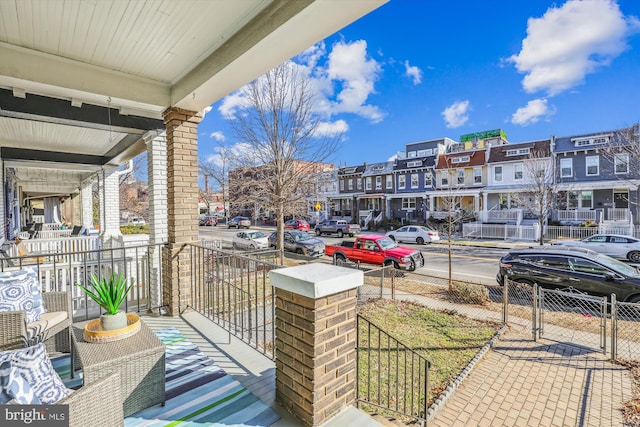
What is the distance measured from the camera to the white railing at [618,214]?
62.4ft

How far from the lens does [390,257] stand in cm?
1177

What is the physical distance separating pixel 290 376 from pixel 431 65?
18660mm

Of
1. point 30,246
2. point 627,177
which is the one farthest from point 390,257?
point 627,177

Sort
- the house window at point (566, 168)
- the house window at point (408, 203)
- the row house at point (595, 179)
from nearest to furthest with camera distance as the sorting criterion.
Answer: the row house at point (595, 179) < the house window at point (566, 168) < the house window at point (408, 203)

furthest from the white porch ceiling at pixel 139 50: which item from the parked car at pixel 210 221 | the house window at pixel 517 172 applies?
the parked car at pixel 210 221

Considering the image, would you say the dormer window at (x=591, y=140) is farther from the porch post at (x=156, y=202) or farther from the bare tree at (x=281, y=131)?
the porch post at (x=156, y=202)

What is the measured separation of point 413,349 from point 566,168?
23.4 metres

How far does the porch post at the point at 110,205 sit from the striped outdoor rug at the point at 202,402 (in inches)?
269

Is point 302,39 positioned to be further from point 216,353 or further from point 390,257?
point 390,257

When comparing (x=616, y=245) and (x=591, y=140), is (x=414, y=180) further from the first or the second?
(x=616, y=245)

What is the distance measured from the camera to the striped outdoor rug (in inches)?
86.6

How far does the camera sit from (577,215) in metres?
20.8

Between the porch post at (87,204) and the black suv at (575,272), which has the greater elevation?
the porch post at (87,204)

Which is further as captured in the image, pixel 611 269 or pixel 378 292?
pixel 378 292
